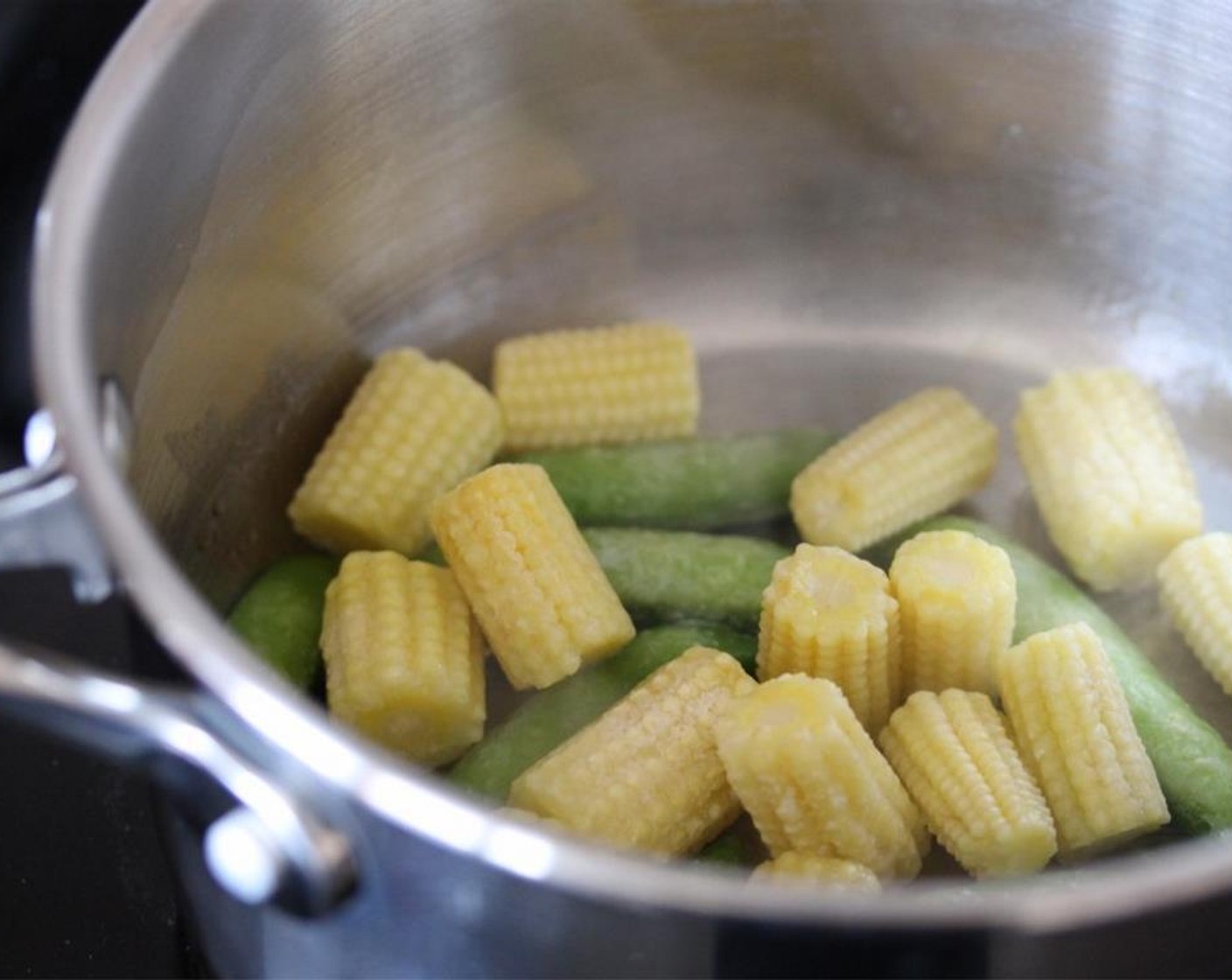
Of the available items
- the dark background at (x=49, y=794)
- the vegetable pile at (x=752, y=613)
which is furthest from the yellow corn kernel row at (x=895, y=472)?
the dark background at (x=49, y=794)

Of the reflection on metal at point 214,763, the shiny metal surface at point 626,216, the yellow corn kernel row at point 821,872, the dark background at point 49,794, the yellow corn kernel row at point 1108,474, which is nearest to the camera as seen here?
the reflection on metal at point 214,763

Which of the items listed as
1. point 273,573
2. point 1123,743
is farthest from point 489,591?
point 1123,743

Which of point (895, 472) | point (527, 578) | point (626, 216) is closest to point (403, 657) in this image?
point (527, 578)

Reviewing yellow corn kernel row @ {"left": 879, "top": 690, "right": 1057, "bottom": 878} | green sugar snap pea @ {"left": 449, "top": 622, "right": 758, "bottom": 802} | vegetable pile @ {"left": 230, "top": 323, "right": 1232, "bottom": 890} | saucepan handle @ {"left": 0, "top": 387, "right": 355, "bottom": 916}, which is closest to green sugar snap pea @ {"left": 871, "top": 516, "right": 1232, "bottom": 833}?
vegetable pile @ {"left": 230, "top": 323, "right": 1232, "bottom": 890}

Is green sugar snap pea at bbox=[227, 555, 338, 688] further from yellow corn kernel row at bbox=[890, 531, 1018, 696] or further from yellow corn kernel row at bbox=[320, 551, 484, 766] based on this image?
yellow corn kernel row at bbox=[890, 531, 1018, 696]

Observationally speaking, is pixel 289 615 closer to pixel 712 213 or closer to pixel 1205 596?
pixel 712 213

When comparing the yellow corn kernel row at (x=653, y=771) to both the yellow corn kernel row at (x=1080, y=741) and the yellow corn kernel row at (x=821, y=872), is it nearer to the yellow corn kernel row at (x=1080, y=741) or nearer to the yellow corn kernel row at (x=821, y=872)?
the yellow corn kernel row at (x=821, y=872)

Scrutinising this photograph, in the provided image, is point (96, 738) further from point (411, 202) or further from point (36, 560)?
point (411, 202)
